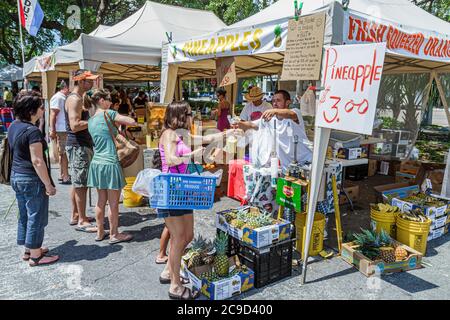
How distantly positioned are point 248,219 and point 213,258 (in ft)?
1.66

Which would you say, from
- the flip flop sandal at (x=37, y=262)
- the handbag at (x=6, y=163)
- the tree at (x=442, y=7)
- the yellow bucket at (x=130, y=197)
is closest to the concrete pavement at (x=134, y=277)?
the flip flop sandal at (x=37, y=262)

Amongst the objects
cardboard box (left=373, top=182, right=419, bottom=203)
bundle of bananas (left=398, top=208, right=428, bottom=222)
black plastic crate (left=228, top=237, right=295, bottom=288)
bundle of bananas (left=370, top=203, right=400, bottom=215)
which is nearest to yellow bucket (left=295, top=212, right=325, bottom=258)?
black plastic crate (left=228, top=237, right=295, bottom=288)

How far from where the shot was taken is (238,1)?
13.0 metres

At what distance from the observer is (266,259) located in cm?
306

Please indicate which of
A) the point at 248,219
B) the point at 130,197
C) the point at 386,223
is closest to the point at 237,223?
the point at 248,219

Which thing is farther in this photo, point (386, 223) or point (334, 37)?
point (386, 223)

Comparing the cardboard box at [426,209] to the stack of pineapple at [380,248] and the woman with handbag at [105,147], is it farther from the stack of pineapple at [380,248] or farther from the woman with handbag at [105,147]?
the woman with handbag at [105,147]

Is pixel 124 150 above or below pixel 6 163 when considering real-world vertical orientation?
above

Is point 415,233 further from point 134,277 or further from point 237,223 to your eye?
point 134,277

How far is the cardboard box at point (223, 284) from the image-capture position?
2807mm

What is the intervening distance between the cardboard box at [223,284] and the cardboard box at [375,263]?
1188mm

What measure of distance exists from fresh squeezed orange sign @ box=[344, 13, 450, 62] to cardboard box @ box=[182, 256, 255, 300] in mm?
2462

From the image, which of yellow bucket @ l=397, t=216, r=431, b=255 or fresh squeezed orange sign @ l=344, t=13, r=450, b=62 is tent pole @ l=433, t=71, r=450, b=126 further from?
yellow bucket @ l=397, t=216, r=431, b=255

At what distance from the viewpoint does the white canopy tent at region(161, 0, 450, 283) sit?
3.04 meters
